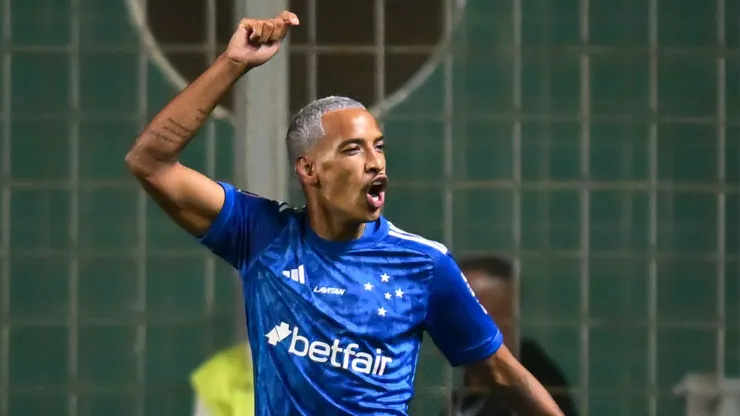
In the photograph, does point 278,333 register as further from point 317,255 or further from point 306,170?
point 306,170

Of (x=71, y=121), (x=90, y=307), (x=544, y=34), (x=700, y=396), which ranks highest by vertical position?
(x=544, y=34)

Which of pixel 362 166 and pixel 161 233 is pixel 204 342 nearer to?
pixel 161 233

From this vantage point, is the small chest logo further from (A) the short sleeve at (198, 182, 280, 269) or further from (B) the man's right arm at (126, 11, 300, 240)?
(B) the man's right arm at (126, 11, 300, 240)

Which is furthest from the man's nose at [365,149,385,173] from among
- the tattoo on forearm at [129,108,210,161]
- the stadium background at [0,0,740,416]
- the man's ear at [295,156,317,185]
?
the stadium background at [0,0,740,416]

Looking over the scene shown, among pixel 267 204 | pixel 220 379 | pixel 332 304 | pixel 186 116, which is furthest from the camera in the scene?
pixel 220 379

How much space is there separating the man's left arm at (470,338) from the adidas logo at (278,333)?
1.19 feet

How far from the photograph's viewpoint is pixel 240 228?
2977 millimetres

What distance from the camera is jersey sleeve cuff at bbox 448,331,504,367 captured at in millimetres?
3117

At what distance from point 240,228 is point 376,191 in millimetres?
351

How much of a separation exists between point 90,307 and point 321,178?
1.68 m

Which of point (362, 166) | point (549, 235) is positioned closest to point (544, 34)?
point (549, 235)

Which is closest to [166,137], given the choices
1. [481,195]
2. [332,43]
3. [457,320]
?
[457,320]

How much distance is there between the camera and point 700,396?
4402 mm

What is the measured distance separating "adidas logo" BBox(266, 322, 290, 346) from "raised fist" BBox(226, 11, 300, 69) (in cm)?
62
